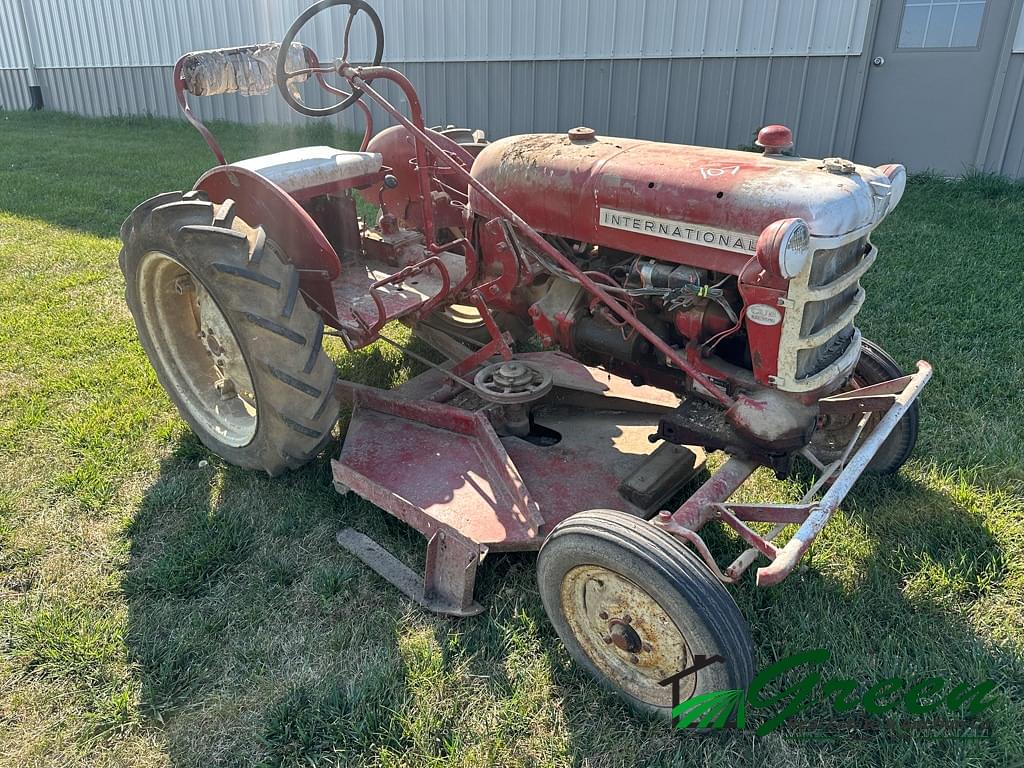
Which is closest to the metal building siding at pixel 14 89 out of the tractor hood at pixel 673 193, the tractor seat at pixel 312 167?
the tractor seat at pixel 312 167

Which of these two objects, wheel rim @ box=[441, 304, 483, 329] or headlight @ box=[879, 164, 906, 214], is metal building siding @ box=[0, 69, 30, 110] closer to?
wheel rim @ box=[441, 304, 483, 329]

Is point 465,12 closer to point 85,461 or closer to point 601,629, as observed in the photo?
point 85,461

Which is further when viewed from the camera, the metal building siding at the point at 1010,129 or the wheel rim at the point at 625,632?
the metal building siding at the point at 1010,129

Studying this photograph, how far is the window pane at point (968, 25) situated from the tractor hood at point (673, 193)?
19.0 feet

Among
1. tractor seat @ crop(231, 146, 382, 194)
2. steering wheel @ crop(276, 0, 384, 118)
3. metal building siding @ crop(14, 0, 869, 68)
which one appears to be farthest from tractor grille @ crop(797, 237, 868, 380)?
metal building siding @ crop(14, 0, 869, 68)

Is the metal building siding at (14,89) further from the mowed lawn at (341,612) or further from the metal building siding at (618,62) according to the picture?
the mowed lawn at (341,612)

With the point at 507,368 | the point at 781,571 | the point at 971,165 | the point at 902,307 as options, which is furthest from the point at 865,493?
the point at 971,165

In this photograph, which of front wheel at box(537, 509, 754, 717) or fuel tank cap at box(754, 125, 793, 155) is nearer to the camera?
front wheel at box(537, 509, 754, 717)

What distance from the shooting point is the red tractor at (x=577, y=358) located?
2.25 meters

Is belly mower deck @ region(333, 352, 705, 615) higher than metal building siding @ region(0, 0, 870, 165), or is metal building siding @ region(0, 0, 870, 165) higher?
→ metal building siding @ region(0, 0, 870, 165)

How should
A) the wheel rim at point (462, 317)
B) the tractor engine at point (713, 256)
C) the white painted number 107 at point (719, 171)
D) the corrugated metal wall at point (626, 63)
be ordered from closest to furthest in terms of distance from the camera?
1. the tractor engine at point (713, 256)
2. the white painted number 107 at point (719, 171)
3. the wheel rim at point (462, 317)
4. the corrugated metal wall at point (626, 63)

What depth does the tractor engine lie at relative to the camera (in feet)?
7.72

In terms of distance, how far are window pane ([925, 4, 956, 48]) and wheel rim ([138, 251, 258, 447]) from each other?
7.22m

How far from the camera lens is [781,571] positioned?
1993 millimetres
